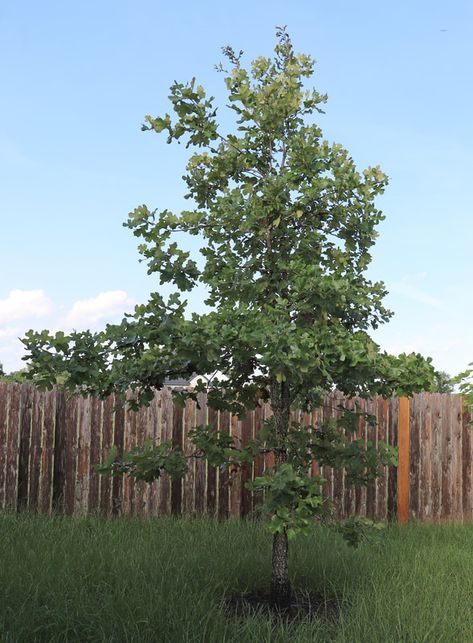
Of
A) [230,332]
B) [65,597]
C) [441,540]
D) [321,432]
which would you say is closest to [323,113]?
[230,332]

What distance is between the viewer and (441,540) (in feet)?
27.7

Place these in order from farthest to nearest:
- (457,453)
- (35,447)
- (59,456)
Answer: (457,453), (35,447), (59,456)

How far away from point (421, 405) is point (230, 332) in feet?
22.2

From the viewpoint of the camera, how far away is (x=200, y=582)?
219 inches

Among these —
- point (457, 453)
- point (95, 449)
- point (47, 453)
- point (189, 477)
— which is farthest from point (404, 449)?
point (47, 453)

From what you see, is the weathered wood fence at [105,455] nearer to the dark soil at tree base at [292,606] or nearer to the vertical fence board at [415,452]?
the vertical fence board at [415,452]

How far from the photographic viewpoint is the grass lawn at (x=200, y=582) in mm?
4590

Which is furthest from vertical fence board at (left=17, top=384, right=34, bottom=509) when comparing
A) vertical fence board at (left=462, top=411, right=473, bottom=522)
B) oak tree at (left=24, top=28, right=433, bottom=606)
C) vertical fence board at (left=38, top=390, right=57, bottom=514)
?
vertical fence board at (left=462, top=411, right=473, bottom=522)

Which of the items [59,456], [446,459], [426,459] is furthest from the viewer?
[446,459]

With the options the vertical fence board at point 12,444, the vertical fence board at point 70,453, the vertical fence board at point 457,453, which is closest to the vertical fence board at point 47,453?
the vertical fence board at point 70,453

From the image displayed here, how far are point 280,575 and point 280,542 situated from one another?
0.78 ft

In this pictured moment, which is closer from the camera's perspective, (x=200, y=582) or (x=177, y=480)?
(x=200, y=582)

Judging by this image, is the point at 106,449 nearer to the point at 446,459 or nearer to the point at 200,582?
the point at 200,582

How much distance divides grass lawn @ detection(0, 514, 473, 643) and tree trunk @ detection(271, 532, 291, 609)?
1.10 ft
